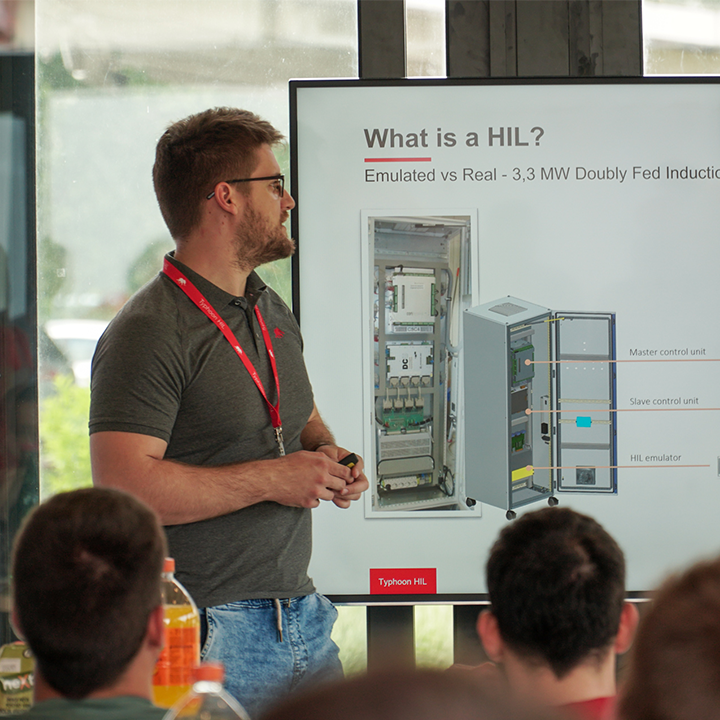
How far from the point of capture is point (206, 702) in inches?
48.2

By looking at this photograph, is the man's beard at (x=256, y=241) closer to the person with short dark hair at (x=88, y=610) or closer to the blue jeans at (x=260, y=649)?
the blue jeans at (x=260, y=649)

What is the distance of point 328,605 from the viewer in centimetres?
199

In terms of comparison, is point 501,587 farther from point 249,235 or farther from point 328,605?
point 249,235

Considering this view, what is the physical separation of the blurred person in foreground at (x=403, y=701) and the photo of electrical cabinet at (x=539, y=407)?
7.24 feet

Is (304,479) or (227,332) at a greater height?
(227,332)

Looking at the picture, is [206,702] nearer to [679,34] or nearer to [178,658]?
[178,658]

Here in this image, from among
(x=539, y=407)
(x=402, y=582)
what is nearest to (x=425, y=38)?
(x=539, y=407)

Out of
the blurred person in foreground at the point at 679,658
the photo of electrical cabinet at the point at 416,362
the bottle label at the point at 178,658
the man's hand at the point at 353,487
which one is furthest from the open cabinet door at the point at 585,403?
the blurred person in foreground at the point at 679,658

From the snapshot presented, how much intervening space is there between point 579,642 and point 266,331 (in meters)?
1.14

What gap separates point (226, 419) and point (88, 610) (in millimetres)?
851

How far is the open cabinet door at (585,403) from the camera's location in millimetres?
2506

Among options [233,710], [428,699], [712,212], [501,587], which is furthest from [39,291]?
[428,699]

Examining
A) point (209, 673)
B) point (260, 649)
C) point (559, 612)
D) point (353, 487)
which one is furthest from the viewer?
point (353, 487)

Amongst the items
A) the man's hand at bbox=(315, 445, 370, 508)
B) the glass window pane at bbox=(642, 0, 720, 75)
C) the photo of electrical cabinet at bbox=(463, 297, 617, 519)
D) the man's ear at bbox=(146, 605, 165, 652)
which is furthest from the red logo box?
the glass window pane at bbox=(642, 0, 720, 75)
